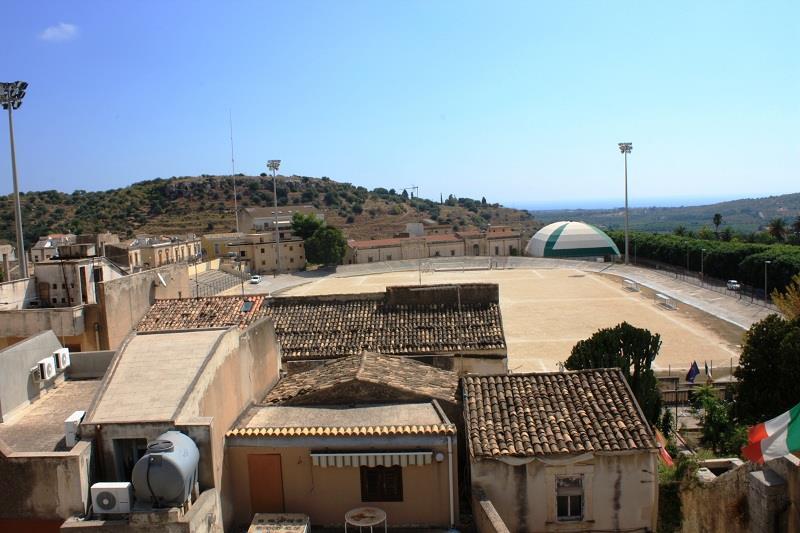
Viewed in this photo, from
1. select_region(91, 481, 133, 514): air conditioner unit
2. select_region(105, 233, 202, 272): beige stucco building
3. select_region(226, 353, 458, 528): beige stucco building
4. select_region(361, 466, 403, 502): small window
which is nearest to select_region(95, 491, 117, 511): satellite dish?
select_region(91, 481, 133, 514): air conditioner unit

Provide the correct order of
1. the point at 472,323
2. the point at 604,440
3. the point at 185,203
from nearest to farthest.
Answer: the point at 604,440, the point at 472,323, the point at 185,203

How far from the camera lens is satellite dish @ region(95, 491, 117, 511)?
8.25 metres

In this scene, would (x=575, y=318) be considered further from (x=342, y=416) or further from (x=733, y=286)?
(x=342, y=416)

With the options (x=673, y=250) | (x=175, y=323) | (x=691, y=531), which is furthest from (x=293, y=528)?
(x=673, y=250)

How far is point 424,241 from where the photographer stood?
90500mm

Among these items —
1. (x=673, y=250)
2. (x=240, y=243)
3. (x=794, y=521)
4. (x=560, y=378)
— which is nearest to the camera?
(x=794, y=521)

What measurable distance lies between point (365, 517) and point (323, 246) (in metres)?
71.0

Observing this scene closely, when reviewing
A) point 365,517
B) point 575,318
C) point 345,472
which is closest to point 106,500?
point 345,472

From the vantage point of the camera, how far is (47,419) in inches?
428

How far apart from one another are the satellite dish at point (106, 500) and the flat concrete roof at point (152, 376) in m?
1.03

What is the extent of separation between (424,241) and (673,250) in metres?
32.8

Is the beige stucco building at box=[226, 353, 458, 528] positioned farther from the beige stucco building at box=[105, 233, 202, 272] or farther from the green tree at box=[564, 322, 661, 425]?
the beige stucco building at box=[105, 233, 202, 272]

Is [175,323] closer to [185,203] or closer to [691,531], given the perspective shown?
[691,531]

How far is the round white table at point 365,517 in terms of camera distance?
9.42 meters
